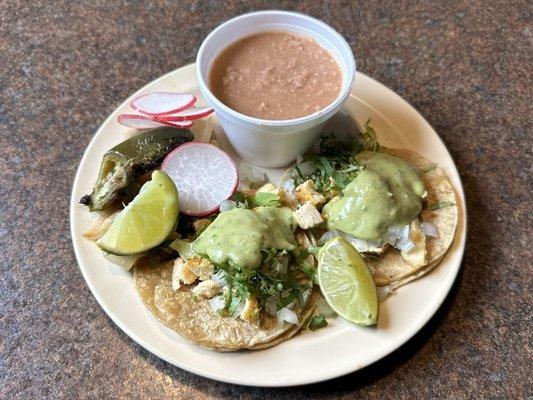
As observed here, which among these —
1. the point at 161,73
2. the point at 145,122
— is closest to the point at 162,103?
the point at 145,122

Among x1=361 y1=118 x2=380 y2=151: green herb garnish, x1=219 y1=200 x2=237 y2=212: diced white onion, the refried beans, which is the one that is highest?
the refried beans

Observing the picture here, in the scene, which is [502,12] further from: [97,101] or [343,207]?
[97,101]

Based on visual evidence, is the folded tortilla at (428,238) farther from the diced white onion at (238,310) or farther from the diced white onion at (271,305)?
the diced white onion at (238,310)

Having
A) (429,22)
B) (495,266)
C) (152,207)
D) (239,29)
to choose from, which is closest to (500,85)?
(429,22)

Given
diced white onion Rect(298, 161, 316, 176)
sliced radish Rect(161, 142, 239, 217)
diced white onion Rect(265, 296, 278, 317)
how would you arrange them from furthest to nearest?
diced white onion Rect(298, 161, 316, 176), sliced radish Rect(161, 142, 239, 217), diced white onion Rect(265, 296, 278, 317)

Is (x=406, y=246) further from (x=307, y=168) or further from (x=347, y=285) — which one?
(x=307, y=168)

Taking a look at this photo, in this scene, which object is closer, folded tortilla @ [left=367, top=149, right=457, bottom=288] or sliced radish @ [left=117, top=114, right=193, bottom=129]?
folded tortilla @ [left=367, top=149, right=457, bottom=288]

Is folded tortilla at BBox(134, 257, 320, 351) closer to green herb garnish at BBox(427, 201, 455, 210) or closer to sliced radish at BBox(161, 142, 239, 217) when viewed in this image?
sliced radish at BBox(161, 142, 239, 217)

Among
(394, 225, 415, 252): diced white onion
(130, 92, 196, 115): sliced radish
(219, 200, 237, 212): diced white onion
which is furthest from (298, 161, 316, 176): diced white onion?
(130, 92, 196, 115): sliced radish
